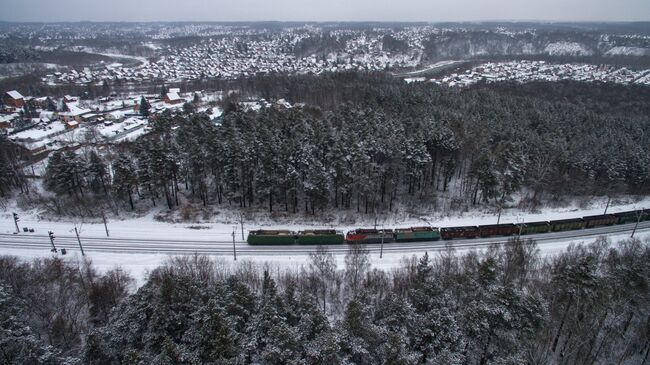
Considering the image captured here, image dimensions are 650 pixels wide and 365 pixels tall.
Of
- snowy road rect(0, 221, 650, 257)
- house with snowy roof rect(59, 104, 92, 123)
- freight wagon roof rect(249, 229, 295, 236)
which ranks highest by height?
house with snowy roof rect(59, 104, 92, 123)

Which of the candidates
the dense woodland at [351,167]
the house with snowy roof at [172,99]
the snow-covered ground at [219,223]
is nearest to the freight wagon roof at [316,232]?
the snow-covered ground at [219,223]

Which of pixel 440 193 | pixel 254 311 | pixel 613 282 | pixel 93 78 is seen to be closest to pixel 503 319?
pixel 613 282

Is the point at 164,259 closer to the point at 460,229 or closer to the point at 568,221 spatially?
the point at 460,229

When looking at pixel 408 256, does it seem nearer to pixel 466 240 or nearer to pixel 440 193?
pixel 466 240

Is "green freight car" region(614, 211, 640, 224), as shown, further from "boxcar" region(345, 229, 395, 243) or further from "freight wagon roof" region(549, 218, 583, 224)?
"boxcar" region(345, 229, 395, 243)

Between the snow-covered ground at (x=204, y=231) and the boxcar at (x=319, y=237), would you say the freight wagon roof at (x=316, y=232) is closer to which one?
the boxcar at (x=319, y=237)

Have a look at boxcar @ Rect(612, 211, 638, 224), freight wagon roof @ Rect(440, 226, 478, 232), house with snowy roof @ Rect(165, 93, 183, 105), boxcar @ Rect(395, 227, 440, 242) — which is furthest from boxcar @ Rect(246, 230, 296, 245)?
house with snowy roof @ Rect(165, 93, 183, 105)
